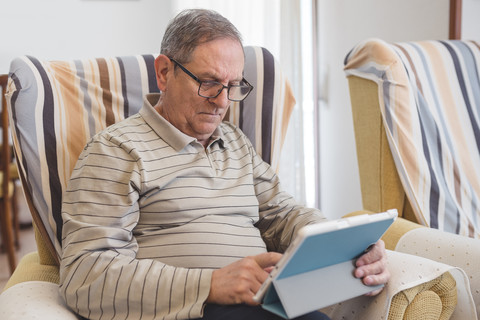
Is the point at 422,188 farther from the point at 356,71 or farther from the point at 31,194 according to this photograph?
the point at 31,194

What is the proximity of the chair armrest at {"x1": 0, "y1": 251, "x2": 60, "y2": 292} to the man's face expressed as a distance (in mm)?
438

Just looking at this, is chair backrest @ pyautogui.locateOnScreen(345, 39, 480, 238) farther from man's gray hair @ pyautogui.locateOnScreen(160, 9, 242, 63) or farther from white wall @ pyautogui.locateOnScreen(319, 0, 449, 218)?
man's gray hair @ pyautogui.locateOnScreen(160, 9, 242, 63)

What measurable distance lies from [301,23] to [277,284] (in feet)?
7.91

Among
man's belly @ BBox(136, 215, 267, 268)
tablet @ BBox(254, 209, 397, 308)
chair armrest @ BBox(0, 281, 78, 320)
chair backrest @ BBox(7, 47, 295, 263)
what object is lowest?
chair armrest @ BBox(0, 281, 78, 320)

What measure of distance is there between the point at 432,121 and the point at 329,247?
0.93 m

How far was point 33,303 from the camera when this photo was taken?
943 mm

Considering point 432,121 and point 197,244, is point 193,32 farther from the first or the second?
point 432,121

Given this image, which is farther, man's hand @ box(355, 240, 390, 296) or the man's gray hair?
the man's gray hair

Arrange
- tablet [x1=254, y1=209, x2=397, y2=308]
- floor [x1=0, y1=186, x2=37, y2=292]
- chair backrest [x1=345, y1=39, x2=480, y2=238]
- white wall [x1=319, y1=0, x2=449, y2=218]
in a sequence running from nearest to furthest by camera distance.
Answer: tablet [x1=254, y1=209, x2=397, y2=308] < chair backrest [x1=345, y1=39, x2=480, y2=238] < white wall [x1=319, y1=0, x2=449, y2=218] < floor [x1=0, y1=186, x2=37, y2=292]

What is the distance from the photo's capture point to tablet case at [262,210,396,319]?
82cm

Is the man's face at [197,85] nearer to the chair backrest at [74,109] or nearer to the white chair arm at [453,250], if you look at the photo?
the chair backrest at [74,109]

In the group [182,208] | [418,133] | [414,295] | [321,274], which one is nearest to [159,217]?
[182,208]

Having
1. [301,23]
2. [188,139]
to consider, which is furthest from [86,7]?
[188,139]

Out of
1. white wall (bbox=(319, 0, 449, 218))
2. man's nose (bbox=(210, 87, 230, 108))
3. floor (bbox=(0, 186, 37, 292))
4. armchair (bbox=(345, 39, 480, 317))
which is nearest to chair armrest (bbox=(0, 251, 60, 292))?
man's nose (bbox=(210, 87, 230, 108))
